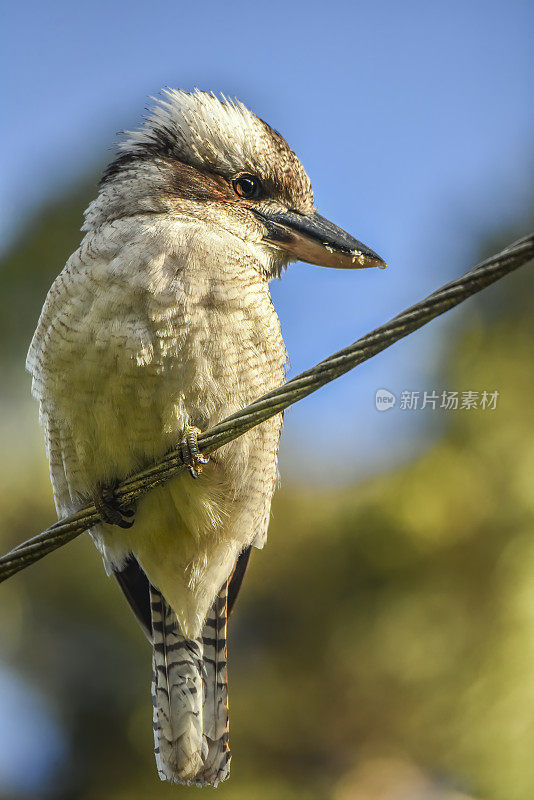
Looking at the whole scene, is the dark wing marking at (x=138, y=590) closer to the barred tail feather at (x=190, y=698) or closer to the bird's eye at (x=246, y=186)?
the barred tail feather at (x=190, y=698)

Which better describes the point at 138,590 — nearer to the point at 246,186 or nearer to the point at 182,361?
the point at 182,361

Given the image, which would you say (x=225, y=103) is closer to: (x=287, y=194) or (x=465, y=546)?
(x=287, y=194)

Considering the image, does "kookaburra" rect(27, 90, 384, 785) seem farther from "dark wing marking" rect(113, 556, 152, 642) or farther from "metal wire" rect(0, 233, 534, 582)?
"metal wire" rect(0, 233, 534, 582)

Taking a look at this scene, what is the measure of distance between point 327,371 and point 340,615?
389 centimetres

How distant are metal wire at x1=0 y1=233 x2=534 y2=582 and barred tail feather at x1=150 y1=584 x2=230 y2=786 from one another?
0.70 meters

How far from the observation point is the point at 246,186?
7.04ft

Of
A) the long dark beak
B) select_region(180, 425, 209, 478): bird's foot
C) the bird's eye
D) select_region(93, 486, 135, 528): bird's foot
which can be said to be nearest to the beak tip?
the long dark beak

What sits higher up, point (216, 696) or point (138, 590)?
point (138, 590)

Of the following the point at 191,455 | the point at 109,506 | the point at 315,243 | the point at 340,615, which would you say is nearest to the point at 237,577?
the point at 109,506

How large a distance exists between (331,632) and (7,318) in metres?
2.70

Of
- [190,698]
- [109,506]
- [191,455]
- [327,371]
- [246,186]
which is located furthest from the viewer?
[246,186]

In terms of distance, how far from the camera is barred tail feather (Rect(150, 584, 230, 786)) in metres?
2.03

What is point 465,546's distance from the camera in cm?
479

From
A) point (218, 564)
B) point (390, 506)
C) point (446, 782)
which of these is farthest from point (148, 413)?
point (446, 782)
